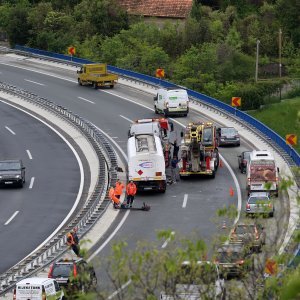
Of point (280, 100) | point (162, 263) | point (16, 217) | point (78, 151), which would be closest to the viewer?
point (162, 263)

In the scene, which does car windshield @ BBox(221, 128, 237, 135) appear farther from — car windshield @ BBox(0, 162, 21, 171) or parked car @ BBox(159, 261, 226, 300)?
parked car @ BBox(159, 261, 226, 300)

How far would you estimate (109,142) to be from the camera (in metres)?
75.0

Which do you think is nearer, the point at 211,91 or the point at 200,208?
the point at 200,208

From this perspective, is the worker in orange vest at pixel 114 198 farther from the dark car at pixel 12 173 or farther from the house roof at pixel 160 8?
the house roof at pixel 160 8

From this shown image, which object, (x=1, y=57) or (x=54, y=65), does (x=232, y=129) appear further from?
(x=1, y=57)

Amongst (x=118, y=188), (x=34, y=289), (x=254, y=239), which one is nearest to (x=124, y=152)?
(x=118, y=188)

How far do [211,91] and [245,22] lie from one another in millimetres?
22614

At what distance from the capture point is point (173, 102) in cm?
8131

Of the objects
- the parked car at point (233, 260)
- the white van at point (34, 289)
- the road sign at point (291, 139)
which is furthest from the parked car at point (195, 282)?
the road sign at point (291, 139)

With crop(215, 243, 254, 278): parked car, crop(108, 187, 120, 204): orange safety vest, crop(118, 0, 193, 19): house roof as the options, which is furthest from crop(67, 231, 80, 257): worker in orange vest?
crop(118, 0, 193, 19): house roof

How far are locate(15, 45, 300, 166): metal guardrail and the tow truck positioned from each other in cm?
490

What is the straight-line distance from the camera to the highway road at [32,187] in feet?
180

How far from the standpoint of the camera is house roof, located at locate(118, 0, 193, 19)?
11912cm

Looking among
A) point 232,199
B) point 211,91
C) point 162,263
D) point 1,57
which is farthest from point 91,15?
point 162,263
